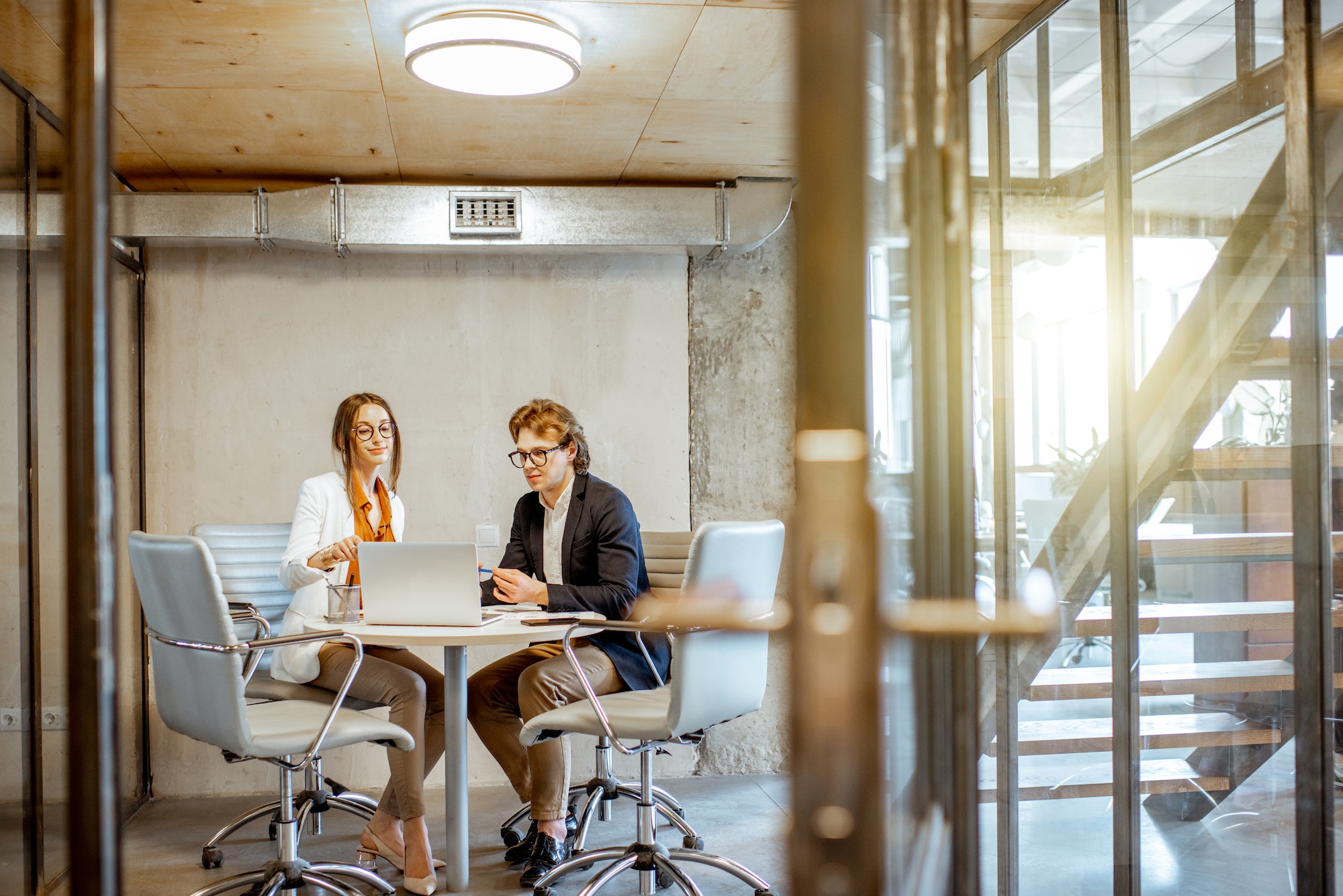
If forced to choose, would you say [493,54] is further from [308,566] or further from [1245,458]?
[1245,458]

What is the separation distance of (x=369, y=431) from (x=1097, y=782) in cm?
270

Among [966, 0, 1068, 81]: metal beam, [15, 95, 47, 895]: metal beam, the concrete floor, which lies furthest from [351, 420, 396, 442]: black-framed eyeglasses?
[966, 0, 1068, 81]: metal beam

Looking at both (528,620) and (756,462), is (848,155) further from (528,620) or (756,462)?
(756,462)

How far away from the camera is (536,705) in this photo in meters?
3.27

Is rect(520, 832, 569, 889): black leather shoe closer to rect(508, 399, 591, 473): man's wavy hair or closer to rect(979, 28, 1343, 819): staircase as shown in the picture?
rect(508, 399, 591, 473): man's wavy hair

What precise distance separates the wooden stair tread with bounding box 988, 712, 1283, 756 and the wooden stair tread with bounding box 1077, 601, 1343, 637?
19cm

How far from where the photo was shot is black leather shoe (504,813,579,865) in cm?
332

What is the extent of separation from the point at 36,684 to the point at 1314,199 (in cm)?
369

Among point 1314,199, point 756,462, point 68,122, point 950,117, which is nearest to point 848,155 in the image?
point 950,117

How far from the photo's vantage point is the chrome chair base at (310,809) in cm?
345

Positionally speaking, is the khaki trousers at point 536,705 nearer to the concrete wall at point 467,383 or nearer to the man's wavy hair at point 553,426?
the man's wavy hair at point 553,426

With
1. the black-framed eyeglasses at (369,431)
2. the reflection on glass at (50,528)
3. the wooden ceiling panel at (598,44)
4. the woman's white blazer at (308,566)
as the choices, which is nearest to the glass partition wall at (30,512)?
the reflection on glass at (50,528)

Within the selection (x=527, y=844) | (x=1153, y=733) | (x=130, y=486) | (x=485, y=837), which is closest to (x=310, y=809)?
(x=485, y=837)

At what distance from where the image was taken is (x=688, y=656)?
2785 millimetres
